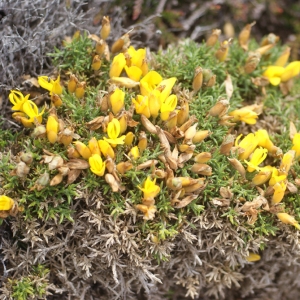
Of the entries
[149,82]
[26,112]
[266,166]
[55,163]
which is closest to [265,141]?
[266,166]

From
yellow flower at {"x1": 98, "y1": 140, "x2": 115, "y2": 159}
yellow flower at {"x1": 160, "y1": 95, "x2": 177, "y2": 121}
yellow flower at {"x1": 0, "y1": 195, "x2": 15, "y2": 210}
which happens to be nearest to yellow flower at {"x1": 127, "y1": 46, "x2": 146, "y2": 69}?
yellow flower at {"x1": 160, "y1": 95, "x2": 177, "y2": 121}

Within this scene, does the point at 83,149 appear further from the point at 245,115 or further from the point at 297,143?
the point at 297,143

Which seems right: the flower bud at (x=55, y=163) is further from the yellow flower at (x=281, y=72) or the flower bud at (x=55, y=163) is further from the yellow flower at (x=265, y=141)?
the yellow flower at (x=281, y=72)

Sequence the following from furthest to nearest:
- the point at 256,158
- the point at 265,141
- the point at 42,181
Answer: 1. the point at 265,141
2. the point at 256,158
3. the point at 42,181

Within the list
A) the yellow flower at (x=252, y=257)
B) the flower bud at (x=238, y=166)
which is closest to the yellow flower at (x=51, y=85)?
the flower bud at (x=238, y=166)

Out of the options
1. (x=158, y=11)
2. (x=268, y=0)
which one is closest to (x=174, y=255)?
(x=158, y=11)

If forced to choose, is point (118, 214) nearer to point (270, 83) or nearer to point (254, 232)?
point (254, 232)
